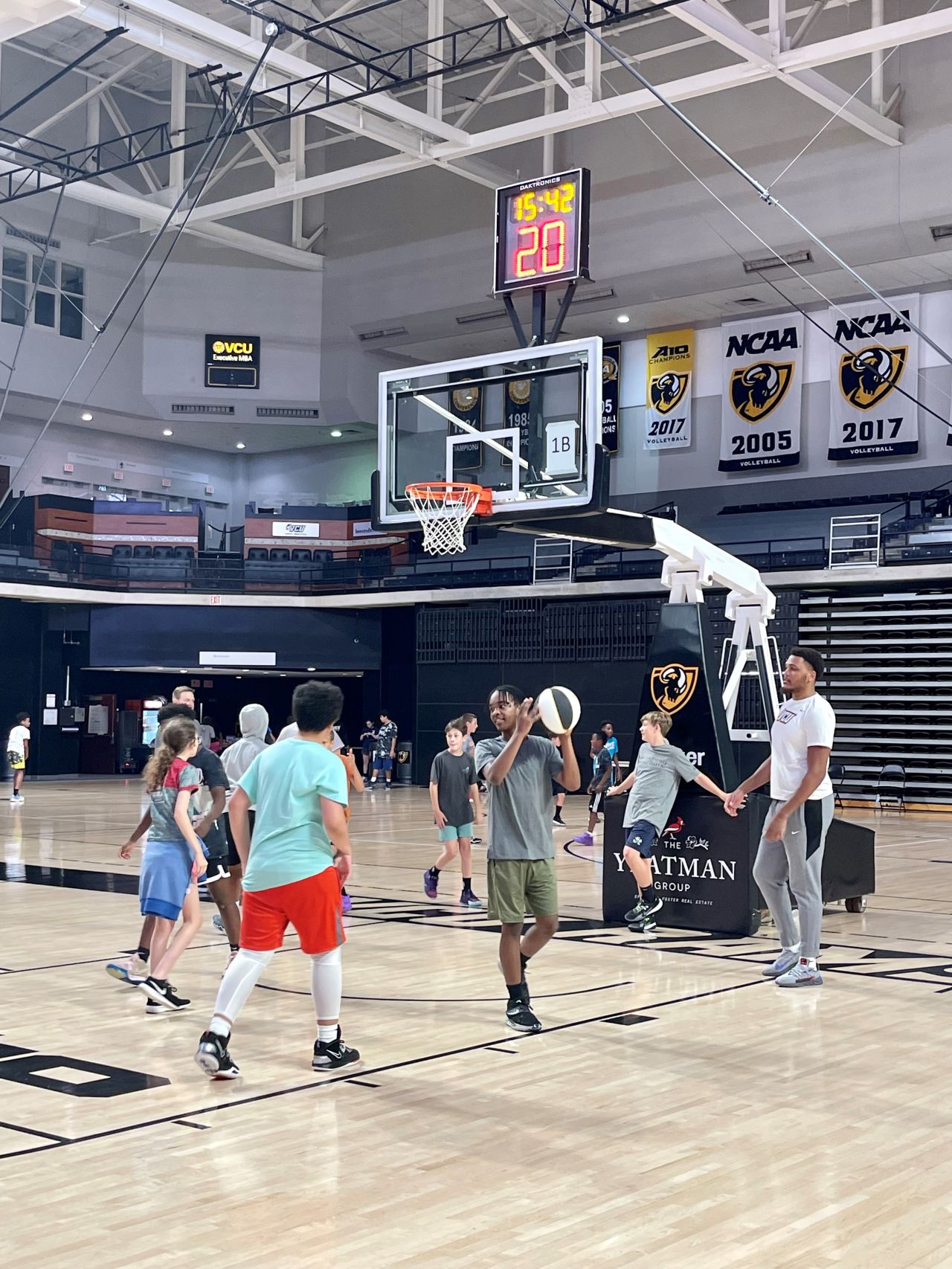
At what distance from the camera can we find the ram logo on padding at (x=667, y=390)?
3216 centimetres

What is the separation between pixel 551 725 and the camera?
20.8 ft

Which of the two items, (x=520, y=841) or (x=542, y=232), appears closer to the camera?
(x=520, y=841)

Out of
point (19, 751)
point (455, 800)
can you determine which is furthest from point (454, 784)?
point (19, 751)

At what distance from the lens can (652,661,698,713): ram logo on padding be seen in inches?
421

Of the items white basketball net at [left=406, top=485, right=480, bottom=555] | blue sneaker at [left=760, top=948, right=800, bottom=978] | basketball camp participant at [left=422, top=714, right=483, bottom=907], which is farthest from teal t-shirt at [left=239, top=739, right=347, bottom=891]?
white basketball net at [left=406, top=485, right=480, bottom=555]

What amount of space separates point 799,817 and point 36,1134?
4.38 m

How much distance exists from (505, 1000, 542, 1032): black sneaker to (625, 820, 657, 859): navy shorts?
3139 millimetres

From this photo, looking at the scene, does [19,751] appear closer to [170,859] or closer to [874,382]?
[874,382]

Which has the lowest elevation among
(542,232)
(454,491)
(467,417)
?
(454,491)

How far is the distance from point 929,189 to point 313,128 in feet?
52.7

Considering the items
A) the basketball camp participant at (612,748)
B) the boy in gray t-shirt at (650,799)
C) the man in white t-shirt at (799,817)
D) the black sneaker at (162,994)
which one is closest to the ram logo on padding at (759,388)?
the basketball camp participant at (612,748)

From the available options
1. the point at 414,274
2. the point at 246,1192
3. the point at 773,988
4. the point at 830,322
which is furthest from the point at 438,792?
the point at 414,274

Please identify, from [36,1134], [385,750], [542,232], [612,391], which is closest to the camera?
[36,1134]

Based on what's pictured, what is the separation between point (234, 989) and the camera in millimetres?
5441
